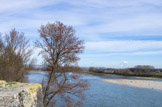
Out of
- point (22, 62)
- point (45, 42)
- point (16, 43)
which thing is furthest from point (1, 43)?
point (45, 42)

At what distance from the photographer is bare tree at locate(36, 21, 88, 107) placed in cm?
1459

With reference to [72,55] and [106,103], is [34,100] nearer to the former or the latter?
[72,55]

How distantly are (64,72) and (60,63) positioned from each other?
836mm

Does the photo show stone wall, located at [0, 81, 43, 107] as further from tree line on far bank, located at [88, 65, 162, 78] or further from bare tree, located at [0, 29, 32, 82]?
tree line on far bank, located at [88, 65, 162, 78]

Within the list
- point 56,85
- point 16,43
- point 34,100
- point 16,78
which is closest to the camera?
point 34,100

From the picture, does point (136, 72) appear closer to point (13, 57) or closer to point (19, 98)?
point (13, 57)

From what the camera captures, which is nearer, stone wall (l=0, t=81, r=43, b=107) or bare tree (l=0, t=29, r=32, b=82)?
stone wall (l=0, t=81, r=43, b=107)

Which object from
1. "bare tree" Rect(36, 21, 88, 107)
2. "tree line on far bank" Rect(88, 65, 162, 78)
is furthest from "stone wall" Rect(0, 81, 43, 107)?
"tree line on far bank" Rect(88, 65, 162, 78)

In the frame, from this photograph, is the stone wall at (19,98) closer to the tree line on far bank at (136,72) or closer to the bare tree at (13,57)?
the bare tree at (13,57)

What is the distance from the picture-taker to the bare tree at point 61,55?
14594mm

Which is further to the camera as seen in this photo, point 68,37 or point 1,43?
point 1,43

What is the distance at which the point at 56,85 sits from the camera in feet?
48.2

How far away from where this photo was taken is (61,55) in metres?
14.8

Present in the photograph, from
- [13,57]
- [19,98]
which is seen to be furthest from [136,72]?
[19,98]
